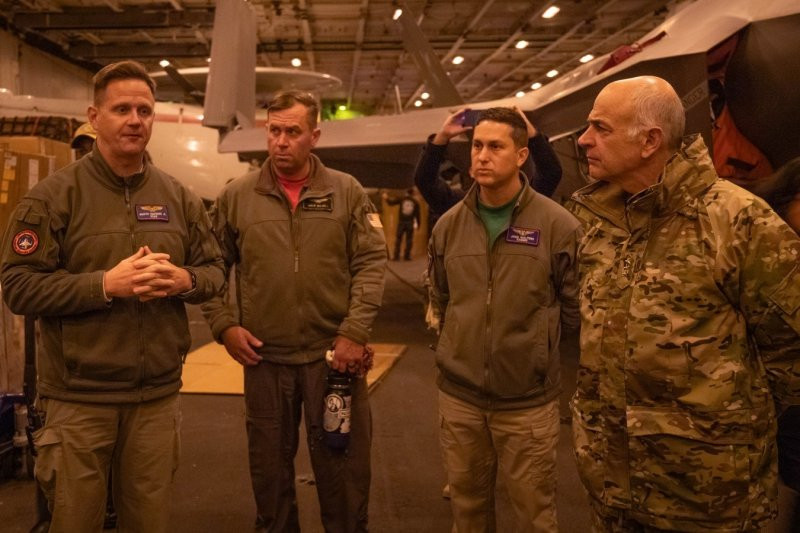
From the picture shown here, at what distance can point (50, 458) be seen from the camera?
6.51ft

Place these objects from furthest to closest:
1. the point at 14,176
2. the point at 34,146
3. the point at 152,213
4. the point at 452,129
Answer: the point at 34,146, the point at 14,176, the point at 452,129, the point at 152,213

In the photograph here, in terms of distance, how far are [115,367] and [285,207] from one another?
101 cm

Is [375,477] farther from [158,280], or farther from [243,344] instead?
[158,280]

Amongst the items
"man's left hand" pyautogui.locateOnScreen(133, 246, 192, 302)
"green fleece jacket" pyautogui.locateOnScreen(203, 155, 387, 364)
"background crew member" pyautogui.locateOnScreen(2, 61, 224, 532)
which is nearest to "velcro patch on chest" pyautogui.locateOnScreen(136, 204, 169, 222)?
"background crew member" pyautogui.locateOnScreen(2, 61, 224, 532)

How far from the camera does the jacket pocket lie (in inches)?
59.4

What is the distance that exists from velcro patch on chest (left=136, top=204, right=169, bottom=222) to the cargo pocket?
0.78 metres

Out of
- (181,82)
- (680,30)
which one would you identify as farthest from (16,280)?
(181,82)

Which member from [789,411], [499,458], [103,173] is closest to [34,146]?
[103,173]

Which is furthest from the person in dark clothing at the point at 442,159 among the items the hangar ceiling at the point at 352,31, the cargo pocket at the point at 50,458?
the hangar ceiling at the point at 352,31

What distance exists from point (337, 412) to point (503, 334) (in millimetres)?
827

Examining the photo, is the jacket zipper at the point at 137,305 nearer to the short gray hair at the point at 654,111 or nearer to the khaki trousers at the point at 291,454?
the khaki trousers at the point at 291,454

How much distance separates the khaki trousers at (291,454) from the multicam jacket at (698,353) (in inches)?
52.9

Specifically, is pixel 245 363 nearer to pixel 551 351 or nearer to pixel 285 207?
pixel 285 207

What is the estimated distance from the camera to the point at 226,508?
3.27 meters
